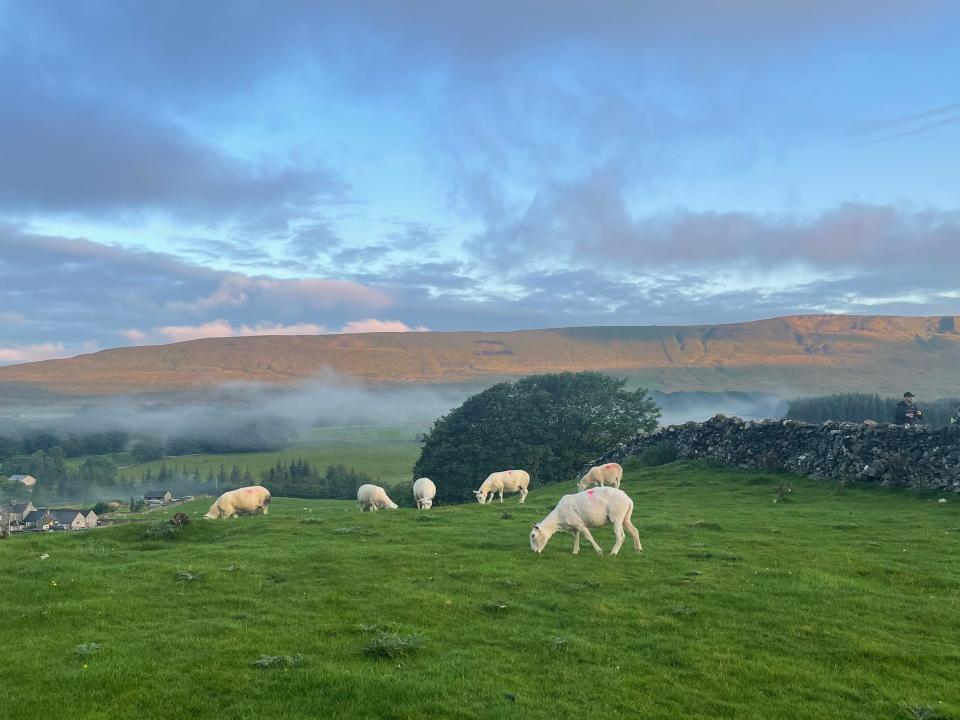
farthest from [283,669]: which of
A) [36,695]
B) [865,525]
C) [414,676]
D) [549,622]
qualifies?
[865,525]

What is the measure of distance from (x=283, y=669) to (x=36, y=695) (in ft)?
10.3

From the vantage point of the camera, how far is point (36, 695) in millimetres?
8906

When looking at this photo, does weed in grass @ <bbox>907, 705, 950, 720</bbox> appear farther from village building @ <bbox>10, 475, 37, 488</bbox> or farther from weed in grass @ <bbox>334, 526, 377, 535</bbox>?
village building @ <bbox>10, 475, 37, 488</bbox>

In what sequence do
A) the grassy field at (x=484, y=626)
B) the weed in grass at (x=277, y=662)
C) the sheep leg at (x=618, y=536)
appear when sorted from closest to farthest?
the grassy field at (x=484, y=626) → the weed in grass at (x=277, y=662) → the sheep leg at (x=618, y=536)

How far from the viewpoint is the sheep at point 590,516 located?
16.8m

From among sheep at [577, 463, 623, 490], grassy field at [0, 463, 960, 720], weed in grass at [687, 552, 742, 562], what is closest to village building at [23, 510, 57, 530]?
sheep at [577, 463, 623, 490]

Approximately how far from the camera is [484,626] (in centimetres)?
1160

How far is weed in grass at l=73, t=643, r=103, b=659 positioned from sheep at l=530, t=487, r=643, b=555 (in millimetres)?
10049

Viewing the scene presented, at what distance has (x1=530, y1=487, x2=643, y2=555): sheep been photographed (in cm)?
1684

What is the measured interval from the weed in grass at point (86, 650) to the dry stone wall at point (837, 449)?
27815 millimetres

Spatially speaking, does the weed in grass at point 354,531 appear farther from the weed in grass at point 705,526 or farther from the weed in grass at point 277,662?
the weed in grass at point 277,662

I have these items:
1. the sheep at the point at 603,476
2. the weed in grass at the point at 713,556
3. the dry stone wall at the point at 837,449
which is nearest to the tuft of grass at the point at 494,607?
the weed in grass at the point at 713,556

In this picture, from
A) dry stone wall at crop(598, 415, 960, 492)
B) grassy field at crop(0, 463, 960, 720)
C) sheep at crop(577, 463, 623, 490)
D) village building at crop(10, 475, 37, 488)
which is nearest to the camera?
grassy field at crop(0, 463, 960, 720)

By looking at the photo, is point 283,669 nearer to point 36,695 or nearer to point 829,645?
point 36,695
